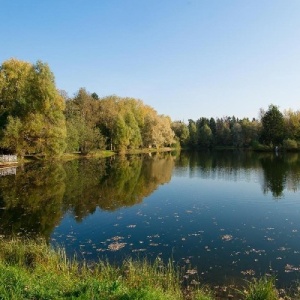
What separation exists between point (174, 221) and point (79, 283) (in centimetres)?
1193

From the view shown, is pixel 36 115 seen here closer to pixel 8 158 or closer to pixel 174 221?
pixel 8 158

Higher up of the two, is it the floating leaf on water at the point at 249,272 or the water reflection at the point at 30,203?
the water reflection at the point at 30,203

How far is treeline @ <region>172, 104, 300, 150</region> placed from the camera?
10350 centimetres

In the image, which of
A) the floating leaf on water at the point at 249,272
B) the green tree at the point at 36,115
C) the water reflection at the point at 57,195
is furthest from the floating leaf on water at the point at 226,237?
the green tree at the point at 36,115

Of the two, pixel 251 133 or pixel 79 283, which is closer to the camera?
pixel 79 283

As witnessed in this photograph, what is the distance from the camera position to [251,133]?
125688mm

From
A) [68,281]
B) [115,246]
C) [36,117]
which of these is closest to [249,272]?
[115,246]

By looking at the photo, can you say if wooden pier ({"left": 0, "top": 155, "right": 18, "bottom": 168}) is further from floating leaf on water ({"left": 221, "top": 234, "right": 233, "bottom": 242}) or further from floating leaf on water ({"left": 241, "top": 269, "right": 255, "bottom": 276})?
floating leaf on water ({"left": 241, "top": 269, "right": 255, "bottom": 276})

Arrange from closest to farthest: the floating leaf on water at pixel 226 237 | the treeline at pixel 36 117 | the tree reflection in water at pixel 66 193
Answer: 1. the floating leaf on water at pixel 226 237
2. the tree reflection in water at pixel 66 193
3. the treeline at pixel 36 117

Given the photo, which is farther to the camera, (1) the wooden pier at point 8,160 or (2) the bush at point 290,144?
(2) the bush at point 290,144

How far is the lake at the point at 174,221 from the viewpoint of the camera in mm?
14266

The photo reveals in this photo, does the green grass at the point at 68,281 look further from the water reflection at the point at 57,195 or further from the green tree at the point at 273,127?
the green tree at the point at 273,127

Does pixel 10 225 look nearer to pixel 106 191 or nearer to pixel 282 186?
pixel 106 191

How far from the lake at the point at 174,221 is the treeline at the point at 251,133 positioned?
7101 cm
